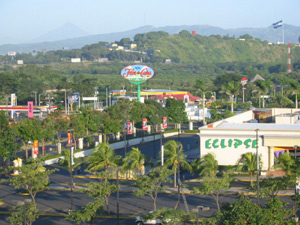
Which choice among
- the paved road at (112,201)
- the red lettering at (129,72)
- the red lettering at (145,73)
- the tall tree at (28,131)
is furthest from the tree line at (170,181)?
the red lettering at (129,72)

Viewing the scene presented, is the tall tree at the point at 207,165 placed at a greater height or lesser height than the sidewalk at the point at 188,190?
greater

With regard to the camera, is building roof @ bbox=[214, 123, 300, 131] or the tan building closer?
the tan building

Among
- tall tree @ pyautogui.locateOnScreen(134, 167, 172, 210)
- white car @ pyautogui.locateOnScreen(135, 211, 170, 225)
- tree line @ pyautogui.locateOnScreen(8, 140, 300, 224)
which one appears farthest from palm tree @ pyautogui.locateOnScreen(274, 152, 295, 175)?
white car @ pyautogui.locateOnScreen(135, 211, 170, 225)

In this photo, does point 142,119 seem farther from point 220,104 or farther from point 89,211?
point 89,211

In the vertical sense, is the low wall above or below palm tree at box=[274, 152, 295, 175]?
below

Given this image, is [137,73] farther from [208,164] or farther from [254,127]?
[208,164]

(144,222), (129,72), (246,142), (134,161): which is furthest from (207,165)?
(129,72)

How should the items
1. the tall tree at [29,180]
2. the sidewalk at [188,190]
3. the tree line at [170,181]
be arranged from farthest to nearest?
1. the sidewalk at [188,190]
2. the tall tree at [29,180]
3. the tree line at [170,181]

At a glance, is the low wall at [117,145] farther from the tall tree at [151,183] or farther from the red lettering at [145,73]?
the tall tree at [151,183]

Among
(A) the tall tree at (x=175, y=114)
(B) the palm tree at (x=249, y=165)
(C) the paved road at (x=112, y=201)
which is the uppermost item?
(A) the tall tree at (x=175, y=114)

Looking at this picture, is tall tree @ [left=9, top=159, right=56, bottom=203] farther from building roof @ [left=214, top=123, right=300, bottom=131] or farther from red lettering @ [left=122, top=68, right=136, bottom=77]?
red lettering @ [left=122, top=68, right=136, bottom=77]
